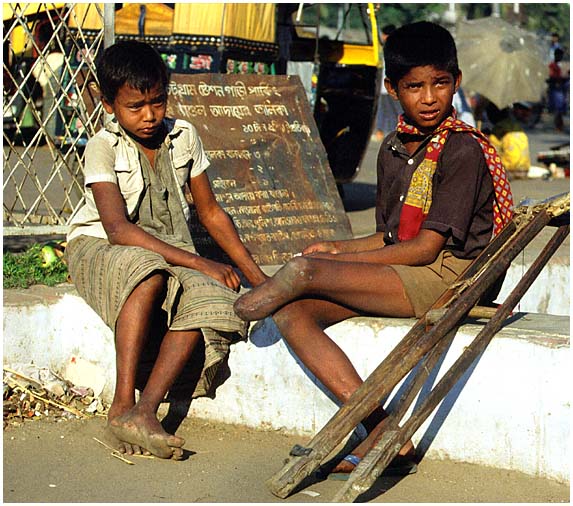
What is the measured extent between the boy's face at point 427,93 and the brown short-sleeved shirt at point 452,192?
0.08 metres

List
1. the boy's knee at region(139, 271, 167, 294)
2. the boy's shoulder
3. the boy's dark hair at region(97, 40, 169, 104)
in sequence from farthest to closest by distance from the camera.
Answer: the boy's shoulder
the boy's dark hair at region(97, 40, 169, 104)
the boy's knee at region(139, 271, 167, 294)

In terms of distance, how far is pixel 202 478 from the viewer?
3.28 metres

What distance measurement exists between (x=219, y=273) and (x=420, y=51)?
103cm

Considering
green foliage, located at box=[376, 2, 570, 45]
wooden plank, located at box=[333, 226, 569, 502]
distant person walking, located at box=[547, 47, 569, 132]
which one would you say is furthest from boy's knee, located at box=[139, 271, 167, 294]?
green foliage, located at box=[376, 2, 570, 45]

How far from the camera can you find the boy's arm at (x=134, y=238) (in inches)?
141

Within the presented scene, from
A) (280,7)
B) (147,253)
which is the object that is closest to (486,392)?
(147,253)

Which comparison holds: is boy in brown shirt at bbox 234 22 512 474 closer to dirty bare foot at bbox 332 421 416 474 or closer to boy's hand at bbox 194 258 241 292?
dirty bare foot at bbox 332 421 416 474

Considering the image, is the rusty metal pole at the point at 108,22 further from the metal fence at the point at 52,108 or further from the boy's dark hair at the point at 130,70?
the boy's dark hair at the point at 130,70

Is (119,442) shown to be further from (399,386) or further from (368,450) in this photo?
(399,386)

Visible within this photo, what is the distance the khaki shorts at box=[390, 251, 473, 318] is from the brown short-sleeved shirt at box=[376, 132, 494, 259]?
0.13 ft

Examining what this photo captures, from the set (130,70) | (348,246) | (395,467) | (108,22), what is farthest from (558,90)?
(395,467)

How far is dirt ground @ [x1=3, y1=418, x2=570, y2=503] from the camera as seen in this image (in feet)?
10.2

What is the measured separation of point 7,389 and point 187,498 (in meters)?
1.15

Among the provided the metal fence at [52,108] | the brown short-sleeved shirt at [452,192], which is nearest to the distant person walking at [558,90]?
the metal fence at [52,108]
